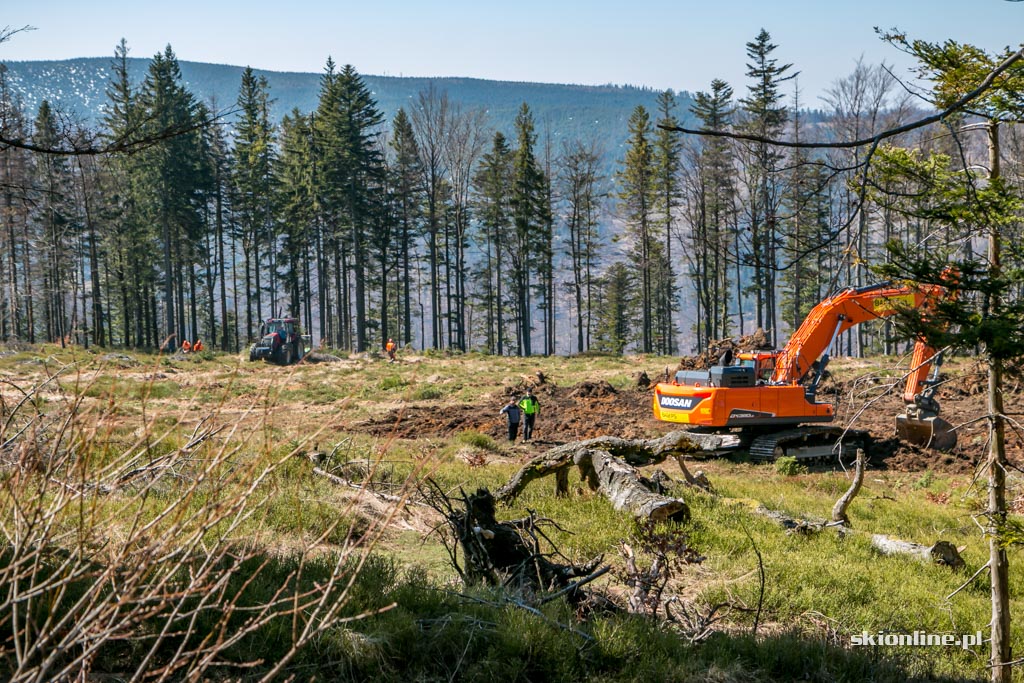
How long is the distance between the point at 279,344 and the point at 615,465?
26.3 m

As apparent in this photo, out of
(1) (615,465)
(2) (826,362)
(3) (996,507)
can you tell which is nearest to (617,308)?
(2) (826,362)

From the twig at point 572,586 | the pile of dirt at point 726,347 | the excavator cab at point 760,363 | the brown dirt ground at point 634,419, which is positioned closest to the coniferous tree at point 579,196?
the pile of dirt at point 726,347

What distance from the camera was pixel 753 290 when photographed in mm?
45875

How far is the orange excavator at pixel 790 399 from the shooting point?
1559 centimetres

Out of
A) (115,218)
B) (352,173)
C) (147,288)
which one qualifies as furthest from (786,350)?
(147,288)

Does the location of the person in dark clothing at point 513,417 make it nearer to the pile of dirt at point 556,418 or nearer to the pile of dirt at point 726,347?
the pile of dirt at point 556,418

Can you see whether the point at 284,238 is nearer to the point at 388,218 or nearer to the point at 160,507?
the point at 388,218

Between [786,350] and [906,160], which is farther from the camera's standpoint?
[786,350]

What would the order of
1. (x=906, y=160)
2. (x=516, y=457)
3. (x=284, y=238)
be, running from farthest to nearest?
(x=284, y=238) → (x=516, y=457) → (x=906, y=160)

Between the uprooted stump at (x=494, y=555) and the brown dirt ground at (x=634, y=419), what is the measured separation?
9.05 metres

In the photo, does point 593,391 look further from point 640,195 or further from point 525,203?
point 640,195

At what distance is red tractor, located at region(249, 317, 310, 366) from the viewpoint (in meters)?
33.3

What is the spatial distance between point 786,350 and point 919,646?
34.2 ft

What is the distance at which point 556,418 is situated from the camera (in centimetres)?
2150
